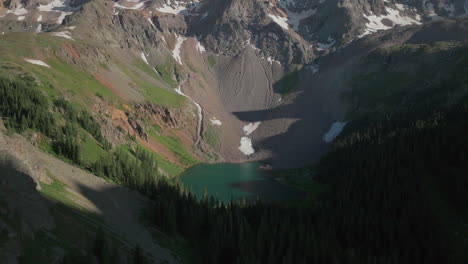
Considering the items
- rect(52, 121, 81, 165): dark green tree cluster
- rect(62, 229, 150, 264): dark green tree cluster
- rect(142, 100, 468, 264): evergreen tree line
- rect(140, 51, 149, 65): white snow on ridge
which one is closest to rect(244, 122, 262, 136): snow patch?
rect(140, 51, 149, 65): white snow on ridge

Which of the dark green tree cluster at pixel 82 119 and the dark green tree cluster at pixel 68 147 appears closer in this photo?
the dark green tree cluster at pixel 68 147

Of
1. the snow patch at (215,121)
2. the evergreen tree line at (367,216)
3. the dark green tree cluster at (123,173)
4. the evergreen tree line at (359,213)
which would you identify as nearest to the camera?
the evergreen tree line at (367,216)

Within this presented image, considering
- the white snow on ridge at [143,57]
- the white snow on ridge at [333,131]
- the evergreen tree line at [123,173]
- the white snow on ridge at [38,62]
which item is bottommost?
the white snow on ridge at [333,131]

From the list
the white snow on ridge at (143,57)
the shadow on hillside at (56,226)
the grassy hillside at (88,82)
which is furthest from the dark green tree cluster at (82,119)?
the white snow on ridge at (143,57)

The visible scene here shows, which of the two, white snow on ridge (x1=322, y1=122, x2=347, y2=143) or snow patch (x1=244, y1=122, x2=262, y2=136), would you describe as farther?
snow patch (x1=244, y1=122, x2=262, y2=136)

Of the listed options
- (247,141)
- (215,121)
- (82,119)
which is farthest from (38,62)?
(247,141)

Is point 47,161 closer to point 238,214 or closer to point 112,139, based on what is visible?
point 238,214

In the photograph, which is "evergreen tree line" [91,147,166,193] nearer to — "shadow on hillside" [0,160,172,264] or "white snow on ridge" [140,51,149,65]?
"shadow on hillside" [0,160,172,264]

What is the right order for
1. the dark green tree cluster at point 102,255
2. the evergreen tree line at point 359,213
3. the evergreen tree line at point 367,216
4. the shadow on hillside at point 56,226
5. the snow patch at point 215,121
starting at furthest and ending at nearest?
the snow patch at point 215,121, the evergreen tree line at point 359,213, the evergreen tree line at point 367,216, the dark green tree cluster at point 102,255, the shadow on hillside at point 56,226

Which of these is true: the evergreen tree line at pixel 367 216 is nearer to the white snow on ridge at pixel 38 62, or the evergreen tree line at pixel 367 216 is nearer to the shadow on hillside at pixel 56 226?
the shadow on hillside at pixel 56 226
